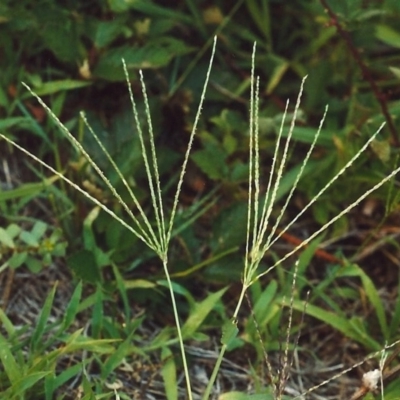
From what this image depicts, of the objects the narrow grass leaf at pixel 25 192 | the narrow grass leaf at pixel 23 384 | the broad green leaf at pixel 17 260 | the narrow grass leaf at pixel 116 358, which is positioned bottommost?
the narrow grass leaf at pixel 116 358

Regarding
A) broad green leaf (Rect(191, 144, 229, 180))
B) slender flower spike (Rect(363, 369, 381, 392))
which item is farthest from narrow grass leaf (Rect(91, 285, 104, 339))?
slender flower spike (Rect(363, 369, 381, 392))

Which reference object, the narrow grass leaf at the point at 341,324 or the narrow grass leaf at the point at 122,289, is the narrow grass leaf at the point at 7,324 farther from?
the narrow grass leaf at the point at 341,324

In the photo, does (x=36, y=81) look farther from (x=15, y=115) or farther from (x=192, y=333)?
(x=192, y=333)

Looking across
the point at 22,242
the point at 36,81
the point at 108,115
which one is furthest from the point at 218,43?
the point at 22,242

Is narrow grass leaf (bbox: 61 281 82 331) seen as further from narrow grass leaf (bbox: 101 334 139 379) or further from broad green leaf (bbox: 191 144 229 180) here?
broad green leaf (bbox: 191 144 229 180)

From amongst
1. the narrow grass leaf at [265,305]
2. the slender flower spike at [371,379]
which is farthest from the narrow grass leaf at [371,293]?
the slender flower spike at [371,379]

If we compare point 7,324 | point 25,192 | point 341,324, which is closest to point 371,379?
point 341,324

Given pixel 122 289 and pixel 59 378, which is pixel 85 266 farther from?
pixel 59 378
